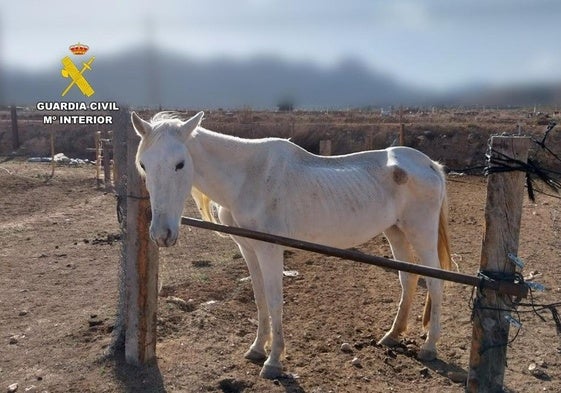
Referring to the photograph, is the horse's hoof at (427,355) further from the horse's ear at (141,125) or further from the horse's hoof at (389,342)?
the horse's ear at (141,125)

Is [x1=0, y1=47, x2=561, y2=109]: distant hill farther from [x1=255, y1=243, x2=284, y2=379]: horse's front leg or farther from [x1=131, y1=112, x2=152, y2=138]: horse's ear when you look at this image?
[x1=255, y1=243, x2=284, y2=379]: horse's front leg

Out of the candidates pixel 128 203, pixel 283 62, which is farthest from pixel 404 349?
pixel 283 62

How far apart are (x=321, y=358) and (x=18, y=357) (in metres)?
2.54

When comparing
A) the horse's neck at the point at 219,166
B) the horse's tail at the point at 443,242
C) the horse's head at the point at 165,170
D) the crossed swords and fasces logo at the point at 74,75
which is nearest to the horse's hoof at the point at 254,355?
the horse's neck at the point at 219,166

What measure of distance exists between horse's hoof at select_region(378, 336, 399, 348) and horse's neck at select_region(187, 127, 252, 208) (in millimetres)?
1947

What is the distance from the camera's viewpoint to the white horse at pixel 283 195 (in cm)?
338

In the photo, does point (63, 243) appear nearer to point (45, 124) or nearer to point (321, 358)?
point (321, 358)

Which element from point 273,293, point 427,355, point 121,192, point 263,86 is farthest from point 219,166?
point 263,86

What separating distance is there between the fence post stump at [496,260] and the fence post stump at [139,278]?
246cm

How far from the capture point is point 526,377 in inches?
153

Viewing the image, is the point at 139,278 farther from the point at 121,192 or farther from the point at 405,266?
the point at 405,266

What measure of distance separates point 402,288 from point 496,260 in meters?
2.31

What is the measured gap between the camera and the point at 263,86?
6789 mm

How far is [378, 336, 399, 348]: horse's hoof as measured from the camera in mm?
4555
